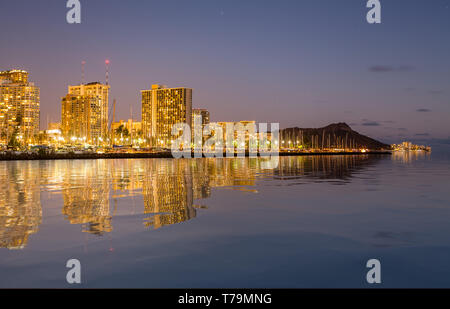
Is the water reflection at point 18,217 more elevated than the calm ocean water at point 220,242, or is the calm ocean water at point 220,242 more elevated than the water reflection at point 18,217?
the water reflection at point 18,217

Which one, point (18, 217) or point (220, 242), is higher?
point (18, 217)

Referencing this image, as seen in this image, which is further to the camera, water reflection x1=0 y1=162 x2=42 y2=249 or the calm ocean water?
water reflection x1=0 y1=162 x2=42 y2=249

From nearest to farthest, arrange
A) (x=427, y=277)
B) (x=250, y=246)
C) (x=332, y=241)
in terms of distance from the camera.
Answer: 1. (x=427, y=277)
2. (x=250, y=246)
3. (x=332, y=241)

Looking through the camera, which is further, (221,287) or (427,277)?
(427,277)

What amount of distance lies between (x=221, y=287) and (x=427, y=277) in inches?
175

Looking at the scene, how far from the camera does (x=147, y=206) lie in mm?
16609

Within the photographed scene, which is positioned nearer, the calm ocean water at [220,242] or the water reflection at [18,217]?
the calm ocean water at [220,242]

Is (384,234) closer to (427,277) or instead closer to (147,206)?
(427,277)

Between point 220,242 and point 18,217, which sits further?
point 18,217

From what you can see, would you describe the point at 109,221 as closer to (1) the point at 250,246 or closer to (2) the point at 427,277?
(1) the point at 250,246

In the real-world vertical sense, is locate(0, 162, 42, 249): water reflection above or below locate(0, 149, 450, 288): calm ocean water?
above
